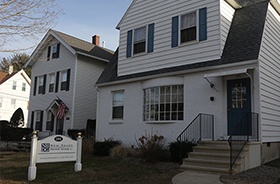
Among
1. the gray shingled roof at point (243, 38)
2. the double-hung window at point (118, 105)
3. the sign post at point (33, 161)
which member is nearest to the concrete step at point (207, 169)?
the gray shingled roof at point (243, 38)

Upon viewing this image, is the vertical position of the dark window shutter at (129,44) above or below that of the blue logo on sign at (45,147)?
above

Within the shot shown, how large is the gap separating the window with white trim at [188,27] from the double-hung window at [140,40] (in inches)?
66.2

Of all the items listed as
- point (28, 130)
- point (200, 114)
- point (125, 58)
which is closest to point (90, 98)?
point (28, 130)

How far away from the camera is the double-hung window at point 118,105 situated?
14.5 meters

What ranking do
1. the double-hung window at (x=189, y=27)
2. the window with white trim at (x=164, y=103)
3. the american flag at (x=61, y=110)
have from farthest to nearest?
the american flag at (x=61, y=110)
the window with white trim at (x=164, y=103)
the double-hung window at (x=189, y=27)

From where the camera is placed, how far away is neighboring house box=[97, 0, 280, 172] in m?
10.3

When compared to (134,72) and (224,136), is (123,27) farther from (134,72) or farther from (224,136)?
(224,136)

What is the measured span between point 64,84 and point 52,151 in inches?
528

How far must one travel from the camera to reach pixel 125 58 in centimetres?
1470

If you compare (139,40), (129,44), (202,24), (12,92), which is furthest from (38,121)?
(12,92)

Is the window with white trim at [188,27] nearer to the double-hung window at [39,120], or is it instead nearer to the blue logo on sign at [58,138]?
the blue logo on sign at [58,138]

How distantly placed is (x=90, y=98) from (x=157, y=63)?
9376mm

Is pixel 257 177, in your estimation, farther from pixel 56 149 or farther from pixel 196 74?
pixel 56 149

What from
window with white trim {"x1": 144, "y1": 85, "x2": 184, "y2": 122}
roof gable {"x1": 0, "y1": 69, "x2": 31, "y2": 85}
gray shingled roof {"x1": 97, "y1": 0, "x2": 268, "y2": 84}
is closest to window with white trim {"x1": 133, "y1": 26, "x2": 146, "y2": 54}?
gray shingled roof {"x1": 97, "y1": 0, "x2": 268, "y2": 84}
